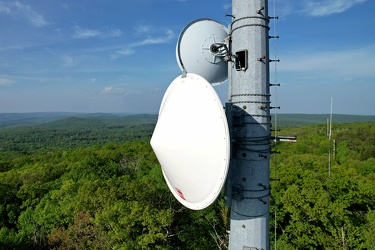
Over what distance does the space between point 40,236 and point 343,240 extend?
2268cm

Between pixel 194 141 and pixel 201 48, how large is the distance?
8.31 ft

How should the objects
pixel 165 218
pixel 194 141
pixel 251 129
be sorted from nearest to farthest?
pixel 194 141
pixel 251 129
pixel 165 218

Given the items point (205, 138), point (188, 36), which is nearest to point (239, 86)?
point (205, 138)

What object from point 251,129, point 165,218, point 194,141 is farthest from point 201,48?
point 165,218

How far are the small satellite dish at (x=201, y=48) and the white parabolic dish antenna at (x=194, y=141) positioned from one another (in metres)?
0.67

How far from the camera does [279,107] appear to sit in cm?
580

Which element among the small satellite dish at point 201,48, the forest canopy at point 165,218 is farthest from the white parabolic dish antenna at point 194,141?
the forest canopy at point 165,218

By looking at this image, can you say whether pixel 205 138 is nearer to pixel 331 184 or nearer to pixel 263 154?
pixel 263 154

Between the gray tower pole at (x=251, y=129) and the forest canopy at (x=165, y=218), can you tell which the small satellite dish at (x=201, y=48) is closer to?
the gray tower pole at (x=251, y=129)

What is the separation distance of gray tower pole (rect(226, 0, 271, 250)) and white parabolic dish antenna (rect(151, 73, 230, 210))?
0.76 meters

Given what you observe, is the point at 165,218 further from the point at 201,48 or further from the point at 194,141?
the point at 194,141

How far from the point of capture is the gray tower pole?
17.6ft

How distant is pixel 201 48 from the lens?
21.0ft

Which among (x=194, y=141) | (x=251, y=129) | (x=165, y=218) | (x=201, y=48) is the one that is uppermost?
(x=201, y=48)
